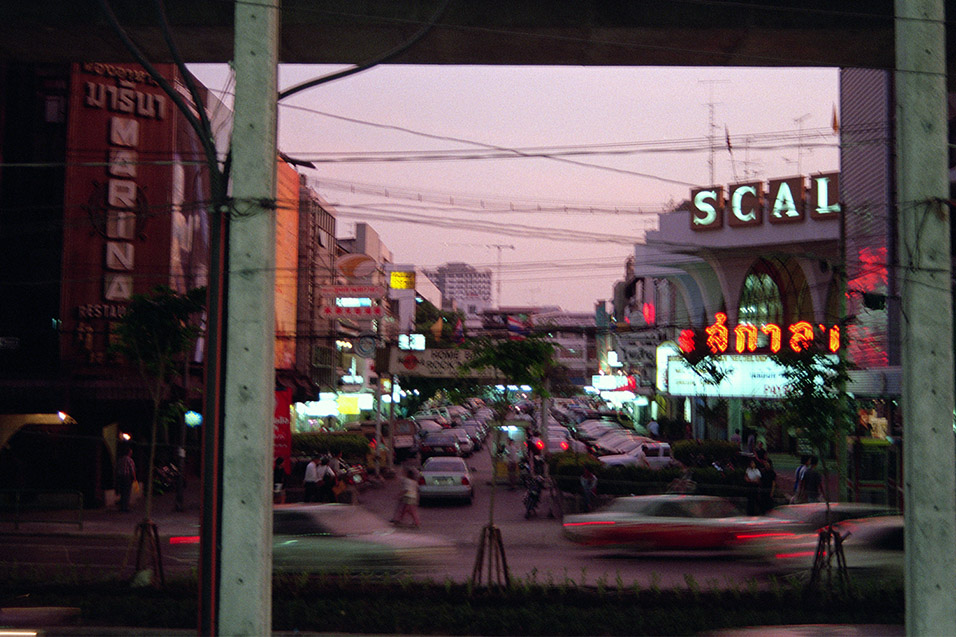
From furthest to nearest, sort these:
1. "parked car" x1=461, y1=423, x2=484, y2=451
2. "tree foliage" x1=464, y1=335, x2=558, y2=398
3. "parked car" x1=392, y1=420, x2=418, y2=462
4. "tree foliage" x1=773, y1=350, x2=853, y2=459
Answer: "parked car" x1=461, y1=423, x2=484, y2=451
"parked car" x1=392, y1=420, x2=418, y2=462
"tree foliage" x1=464, y1=335, x2=558, y2=398
"tree foliage" x1=773, y1=350, x2=853, y2=459

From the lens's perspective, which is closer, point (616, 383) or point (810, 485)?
point (810, 485)

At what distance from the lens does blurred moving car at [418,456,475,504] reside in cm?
2792

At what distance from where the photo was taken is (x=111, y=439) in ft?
90.8

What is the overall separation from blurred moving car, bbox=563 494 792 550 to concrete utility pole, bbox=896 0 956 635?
30.5 feet

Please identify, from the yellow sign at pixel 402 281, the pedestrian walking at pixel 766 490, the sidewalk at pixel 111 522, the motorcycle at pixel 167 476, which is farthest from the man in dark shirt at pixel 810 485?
the yellow sign at pixel 402 281

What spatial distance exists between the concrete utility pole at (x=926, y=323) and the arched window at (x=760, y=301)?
4014cm

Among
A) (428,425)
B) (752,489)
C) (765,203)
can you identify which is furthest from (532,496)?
(765,203)

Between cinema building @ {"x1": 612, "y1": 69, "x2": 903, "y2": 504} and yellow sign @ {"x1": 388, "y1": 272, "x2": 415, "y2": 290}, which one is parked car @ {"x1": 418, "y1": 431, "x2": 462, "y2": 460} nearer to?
cinema building @ {"x1": 612, "y1": 69, "x2": 903, "y2": 504}

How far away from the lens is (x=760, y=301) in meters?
48.7

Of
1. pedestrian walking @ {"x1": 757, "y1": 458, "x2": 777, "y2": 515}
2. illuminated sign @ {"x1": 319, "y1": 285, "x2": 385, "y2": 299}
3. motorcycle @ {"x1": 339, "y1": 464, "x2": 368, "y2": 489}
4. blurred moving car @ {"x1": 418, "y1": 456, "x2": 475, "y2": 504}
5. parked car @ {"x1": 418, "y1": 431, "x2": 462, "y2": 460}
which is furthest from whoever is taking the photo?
parked car @ {"x1": 418, "y1": 431, "x2": 462, "y2": 460}

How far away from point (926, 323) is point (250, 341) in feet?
20.7

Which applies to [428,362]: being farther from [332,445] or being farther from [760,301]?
[760,301]

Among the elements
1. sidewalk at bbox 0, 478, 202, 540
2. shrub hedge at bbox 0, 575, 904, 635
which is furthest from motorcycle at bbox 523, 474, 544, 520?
shrub hedge at bbox 0, 575, 904, 635

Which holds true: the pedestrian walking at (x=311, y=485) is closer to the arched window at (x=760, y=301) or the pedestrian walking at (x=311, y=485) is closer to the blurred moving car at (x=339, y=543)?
the blurred moving car at (x=339, y=543)
